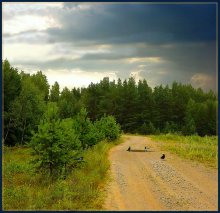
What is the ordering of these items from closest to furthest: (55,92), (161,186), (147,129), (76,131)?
1. (161,186)
2. (76,131)
3. (147,129)
4. (55,92)

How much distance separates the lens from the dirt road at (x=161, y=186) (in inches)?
506

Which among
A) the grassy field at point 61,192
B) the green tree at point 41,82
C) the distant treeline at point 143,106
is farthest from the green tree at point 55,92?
the grassy field at point 61,192

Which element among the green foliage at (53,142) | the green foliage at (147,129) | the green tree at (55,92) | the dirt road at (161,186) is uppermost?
the green tree at (55,92)

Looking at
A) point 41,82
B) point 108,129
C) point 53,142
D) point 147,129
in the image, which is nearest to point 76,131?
point 53,142

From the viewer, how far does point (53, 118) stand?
56.2 feet

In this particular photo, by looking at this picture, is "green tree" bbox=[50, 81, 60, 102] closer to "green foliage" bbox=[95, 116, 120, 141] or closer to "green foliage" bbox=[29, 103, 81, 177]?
"green foliage" bbox=[95, 116, 120, 141]

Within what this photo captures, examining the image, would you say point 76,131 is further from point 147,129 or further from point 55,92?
point 55,92

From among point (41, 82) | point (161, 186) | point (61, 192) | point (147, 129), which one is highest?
point (41, 82)

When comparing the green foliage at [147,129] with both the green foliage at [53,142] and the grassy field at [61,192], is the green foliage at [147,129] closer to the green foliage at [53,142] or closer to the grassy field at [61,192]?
the grassy field at [61,192]

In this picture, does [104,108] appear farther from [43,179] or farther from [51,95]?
[43,179]

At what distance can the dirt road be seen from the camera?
42.1 ft

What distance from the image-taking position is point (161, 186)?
16047 mm


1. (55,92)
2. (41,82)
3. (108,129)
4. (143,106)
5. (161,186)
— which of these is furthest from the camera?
(55,92)

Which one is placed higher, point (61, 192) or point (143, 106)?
point (143, 106)
